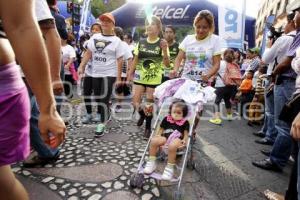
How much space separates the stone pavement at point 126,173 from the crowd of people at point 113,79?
21cm

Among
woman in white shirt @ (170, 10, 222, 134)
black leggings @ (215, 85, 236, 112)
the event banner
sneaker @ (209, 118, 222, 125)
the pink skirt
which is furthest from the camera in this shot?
the event banner

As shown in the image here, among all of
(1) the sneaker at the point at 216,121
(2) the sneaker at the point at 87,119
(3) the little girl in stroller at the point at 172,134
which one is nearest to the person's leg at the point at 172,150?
(3) the little girl in stroller at the point at 172,134

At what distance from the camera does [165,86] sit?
3.50 m

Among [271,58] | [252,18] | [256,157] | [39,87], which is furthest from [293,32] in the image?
[252,18]

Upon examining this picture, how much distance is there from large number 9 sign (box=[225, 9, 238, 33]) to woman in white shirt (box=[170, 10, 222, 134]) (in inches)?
260

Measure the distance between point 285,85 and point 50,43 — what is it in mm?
2712

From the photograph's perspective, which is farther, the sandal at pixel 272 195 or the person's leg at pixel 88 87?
the person's leg at pixel 88 87

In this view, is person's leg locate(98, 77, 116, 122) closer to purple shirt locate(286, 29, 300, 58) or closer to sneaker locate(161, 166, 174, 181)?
sneaker locate(161, 166, 174, 181)

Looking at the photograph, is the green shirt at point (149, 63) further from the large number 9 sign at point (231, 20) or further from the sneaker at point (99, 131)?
the large number 9 sign at point (231, 20)

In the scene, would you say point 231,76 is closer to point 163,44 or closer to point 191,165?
point 163,44

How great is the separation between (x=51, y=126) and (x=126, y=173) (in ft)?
7.01

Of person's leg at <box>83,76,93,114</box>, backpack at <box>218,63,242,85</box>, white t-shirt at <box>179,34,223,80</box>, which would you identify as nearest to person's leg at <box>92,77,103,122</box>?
person's leg at <box>83,76,93,114</box>

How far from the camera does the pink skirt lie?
110 cm

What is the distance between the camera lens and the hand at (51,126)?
4.02 ft
